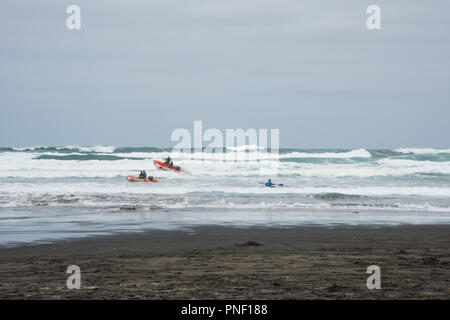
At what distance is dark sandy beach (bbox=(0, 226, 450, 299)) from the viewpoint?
5.73 metres

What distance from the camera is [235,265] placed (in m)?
7.66

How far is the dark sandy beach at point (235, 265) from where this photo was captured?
573 cm

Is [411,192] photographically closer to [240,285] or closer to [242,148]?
[240,285]

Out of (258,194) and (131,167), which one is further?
(131,167)

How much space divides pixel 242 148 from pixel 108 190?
5277cm

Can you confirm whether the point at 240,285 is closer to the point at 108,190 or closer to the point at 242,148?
the point at 108,190

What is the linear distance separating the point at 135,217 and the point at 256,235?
15.9ft

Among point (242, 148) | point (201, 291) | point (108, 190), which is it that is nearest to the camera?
point (201, 291)

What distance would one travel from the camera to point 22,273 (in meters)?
6.99

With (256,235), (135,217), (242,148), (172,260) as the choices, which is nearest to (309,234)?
(256,235)

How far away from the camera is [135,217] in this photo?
15.4 metres
